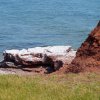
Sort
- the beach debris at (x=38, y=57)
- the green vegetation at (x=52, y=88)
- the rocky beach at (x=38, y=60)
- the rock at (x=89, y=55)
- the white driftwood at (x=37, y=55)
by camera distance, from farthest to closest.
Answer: the white driftwood at (x=37, y=55) → the beach debris at (x=38, y=57) → the rocky beach at (x=38, y=60) → the rock at (x=89, y=55) → the green vegetation at (x=52, y=88)

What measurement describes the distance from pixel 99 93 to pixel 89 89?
1.15 ft

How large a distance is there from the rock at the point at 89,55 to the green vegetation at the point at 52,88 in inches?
91.5

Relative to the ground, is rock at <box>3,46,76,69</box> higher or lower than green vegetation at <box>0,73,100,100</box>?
lower

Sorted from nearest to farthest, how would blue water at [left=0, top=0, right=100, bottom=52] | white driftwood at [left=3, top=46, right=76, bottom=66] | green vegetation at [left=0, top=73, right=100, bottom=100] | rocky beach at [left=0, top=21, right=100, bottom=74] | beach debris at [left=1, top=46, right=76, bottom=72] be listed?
1. green vegetation at [left=0, top=73, right=100, bottom=100]
2. rocky beach at [left=0, top=21, right=100, bottom=74]
3. beach debris at [left=1, top=46, right=76, bottom=72]
4. white driftwood at [left=3, top=46, right=76, bottom=66]
5. blue water at [left=0, top=0, right=100, bottom=52]

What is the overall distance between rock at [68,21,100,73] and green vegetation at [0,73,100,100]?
2.32 meters

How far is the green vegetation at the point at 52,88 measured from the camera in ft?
30.2

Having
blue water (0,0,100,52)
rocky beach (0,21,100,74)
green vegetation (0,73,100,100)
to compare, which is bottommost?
blue water (0,0,100,52)

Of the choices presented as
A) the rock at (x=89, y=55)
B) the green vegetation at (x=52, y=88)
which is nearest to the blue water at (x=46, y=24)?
the rock at (x=89, y=55)

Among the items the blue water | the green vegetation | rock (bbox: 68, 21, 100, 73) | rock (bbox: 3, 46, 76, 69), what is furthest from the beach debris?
the green vegetation

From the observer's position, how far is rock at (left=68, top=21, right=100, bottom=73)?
14305 mm

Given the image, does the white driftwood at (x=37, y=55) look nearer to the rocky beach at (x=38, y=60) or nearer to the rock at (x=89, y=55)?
the rocky beach at (x=38, y=60)

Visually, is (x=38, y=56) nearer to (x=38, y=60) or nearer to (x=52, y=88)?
Answer: (x=38, y=60)

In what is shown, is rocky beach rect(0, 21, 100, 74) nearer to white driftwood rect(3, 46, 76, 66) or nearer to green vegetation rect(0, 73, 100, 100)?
white driftwood rect(3, 46, 76, 66)

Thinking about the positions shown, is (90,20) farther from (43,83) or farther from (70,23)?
(43,83)
